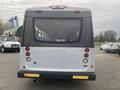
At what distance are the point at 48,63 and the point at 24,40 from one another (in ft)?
3.45

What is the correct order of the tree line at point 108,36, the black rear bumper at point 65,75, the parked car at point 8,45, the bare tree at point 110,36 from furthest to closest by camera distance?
1. the bare tree at point 110,36
2. the tree line at point 108,36
3. the parked car at point 8,45
4. the black rear bumper at point 65,75

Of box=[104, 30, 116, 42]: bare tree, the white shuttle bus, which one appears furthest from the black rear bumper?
box=[104, 30, 116, 42]: bare tree

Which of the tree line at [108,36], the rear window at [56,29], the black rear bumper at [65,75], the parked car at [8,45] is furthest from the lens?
the tree line at [108,36]

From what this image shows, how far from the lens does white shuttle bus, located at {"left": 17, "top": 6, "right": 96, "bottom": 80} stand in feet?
25.8

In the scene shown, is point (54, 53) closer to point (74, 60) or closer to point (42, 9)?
point (74, 60)

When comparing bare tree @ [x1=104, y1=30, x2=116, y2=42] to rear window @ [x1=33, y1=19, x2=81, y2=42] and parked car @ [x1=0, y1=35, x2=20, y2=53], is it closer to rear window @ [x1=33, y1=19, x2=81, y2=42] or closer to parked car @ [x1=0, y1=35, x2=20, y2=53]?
parked car @ [x1=0, y1=35, x2=20, y2=53]

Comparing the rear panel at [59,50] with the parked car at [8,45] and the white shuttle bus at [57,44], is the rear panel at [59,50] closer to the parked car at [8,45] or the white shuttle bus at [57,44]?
the white shuttle bus at [57,44]

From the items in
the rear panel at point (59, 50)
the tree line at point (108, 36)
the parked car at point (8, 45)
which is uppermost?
the rear panel at point (59, 50)

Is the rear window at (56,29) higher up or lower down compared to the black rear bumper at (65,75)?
higher up

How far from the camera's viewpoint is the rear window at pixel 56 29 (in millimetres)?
8055

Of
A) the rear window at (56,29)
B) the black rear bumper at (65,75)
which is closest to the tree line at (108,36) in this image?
the rear window at (56,29)

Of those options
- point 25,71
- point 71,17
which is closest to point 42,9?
point 71,17

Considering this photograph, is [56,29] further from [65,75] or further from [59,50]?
[65,75]

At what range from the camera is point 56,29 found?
320 inches
